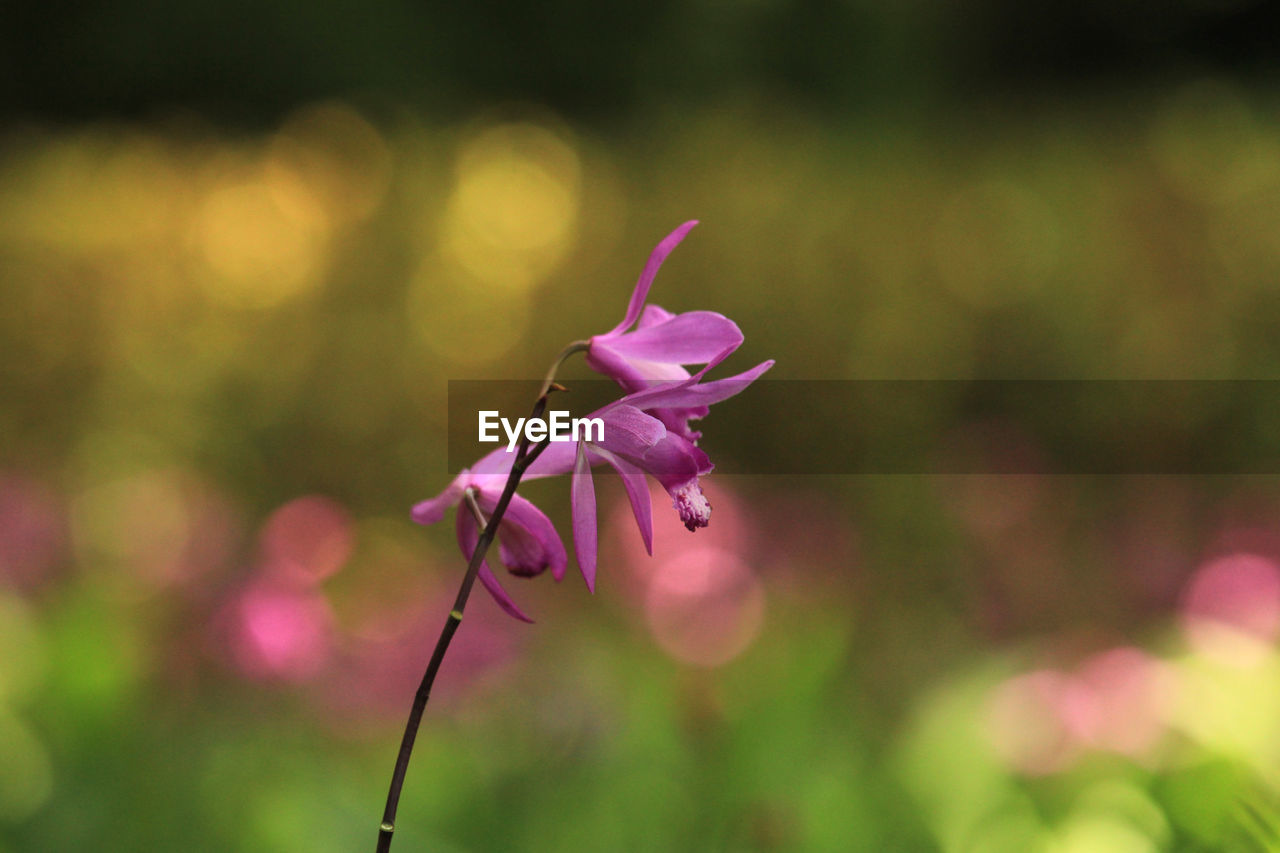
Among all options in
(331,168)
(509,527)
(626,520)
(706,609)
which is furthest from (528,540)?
(331,168)

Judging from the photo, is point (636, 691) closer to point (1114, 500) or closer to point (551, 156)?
point (1114, 500)

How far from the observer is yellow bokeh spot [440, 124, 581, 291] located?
3.37 m

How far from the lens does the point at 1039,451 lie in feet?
11.1

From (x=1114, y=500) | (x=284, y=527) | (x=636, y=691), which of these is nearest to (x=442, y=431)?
(x=284, y=527)

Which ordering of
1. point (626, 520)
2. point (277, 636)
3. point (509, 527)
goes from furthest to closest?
point (626, 520) < point (277, 636) < point (509, 527)

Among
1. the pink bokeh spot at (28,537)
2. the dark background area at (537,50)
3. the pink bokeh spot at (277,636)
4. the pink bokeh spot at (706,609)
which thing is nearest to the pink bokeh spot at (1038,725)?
the pink bokeh spot at (706,609)

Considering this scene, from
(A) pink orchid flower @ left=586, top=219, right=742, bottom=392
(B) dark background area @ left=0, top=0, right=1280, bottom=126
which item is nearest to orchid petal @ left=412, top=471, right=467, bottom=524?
(A) pink orchid flower @ left=586, top=219, right=742, bottom=392

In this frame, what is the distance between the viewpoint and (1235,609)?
1679 millimetres

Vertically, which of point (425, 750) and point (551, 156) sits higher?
point (551, 156)

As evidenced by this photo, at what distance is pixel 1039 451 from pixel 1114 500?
0.85 feet

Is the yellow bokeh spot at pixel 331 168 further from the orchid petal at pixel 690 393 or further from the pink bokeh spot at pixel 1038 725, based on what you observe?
the orchid petal at pixel 690 393

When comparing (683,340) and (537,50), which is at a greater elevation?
(537,50)

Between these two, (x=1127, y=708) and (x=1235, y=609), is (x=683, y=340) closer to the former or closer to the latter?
(x=1127, y=708)

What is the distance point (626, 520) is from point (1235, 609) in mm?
1076
